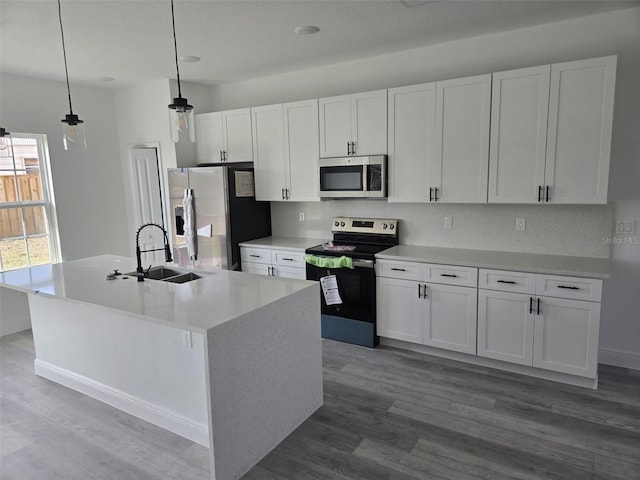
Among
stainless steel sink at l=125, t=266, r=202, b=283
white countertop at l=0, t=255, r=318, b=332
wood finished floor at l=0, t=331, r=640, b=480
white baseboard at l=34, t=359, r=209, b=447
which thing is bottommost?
wood finished floor at l=0, t=331, r=640, b=480

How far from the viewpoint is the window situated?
14.4ft

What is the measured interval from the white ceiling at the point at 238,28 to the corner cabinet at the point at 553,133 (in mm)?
474

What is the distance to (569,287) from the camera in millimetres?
2938

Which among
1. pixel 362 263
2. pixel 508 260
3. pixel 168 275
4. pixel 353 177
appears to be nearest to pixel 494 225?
pixel 508 260

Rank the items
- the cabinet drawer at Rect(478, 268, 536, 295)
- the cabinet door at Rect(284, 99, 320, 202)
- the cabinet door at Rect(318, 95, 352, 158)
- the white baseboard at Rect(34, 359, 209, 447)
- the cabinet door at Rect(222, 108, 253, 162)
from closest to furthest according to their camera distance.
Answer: the white baseboard at Rect(34, 359, 209, 447)
the cabinet drawer at Rect(478, 268, 536, 295)
the cabinet door at Rect(318, 95, 352, 158)
the cabinet door at Rect(284, 99, 320, 202)
the cabinet door at Rect(222, 108, 253, 162)

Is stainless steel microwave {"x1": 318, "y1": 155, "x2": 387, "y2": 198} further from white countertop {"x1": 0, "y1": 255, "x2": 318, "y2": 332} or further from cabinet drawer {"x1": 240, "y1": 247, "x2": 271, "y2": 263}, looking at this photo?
white countertop {"x1": 0, "y1": 255, "x2": 318, "y2": 332}

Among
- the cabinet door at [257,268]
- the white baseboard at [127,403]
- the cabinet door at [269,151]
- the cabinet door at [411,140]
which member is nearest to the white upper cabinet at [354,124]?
the cabinet door at [411,140]

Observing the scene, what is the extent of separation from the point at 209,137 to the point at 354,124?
1.86 m

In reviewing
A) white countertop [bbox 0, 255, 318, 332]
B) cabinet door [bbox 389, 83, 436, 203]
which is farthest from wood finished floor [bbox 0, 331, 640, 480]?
cabinet door [bbox 389, 83, 436, 203]

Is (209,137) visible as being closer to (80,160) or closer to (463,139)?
(80,160)

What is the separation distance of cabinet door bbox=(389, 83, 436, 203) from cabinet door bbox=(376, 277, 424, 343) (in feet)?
2.50

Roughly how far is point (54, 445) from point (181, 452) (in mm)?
806

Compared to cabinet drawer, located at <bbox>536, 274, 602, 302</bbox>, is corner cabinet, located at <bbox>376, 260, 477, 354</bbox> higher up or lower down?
lower down

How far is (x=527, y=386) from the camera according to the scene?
307 cm
